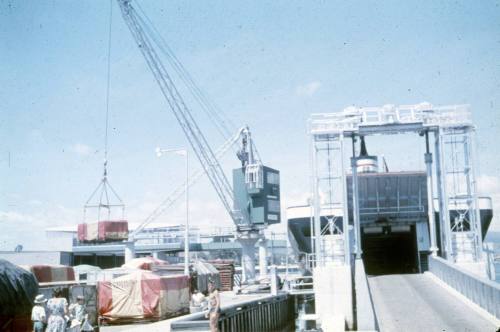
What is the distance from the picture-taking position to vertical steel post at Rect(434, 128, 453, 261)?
26.7 meters

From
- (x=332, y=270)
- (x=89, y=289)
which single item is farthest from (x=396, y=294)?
(x=89, y=289)

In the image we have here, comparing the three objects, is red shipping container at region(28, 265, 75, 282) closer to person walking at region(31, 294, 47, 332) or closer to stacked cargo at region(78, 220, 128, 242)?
person walking at region(31, 294, 47, 332)

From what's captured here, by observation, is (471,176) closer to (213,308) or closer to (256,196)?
(213,308)

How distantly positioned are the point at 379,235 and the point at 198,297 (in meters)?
16.7

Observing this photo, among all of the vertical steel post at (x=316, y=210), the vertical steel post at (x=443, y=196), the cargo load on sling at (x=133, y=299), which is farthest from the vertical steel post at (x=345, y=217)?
the cargo load on sling at (x=133, y=299)

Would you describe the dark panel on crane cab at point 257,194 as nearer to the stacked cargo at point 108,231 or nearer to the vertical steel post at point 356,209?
the stacked cargo at point 108,231

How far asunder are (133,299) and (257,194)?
41845mm

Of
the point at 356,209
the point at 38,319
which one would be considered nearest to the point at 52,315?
the point at 38,319

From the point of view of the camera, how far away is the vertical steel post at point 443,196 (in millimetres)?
26720

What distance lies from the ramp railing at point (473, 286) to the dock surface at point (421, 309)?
39 cm

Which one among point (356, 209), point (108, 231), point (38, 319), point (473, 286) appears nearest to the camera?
point (38, 319)

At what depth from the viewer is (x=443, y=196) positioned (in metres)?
27.7

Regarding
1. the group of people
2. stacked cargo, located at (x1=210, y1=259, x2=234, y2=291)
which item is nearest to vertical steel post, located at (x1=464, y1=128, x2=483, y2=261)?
the group of people

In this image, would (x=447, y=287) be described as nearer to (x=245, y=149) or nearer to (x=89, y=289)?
(x=89, y=289)
